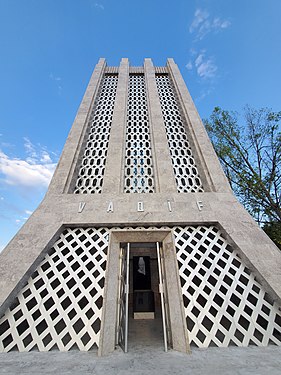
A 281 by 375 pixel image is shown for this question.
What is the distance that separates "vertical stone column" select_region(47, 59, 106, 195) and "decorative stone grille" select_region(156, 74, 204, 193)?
3.69m

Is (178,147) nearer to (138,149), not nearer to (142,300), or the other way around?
(138,149)

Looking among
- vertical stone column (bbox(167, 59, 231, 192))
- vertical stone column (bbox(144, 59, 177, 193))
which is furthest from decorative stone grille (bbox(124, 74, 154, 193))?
vertical stone column (bbox(167, 59, 231, 192))

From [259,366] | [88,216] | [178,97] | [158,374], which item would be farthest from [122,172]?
[178,97]

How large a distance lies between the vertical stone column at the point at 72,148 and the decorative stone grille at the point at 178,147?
145 inches

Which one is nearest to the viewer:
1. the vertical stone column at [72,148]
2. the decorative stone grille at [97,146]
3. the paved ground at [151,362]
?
the paved ground at [151,362]

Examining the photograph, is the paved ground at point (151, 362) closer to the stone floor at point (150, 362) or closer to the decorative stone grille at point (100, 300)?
the stone floor at point (150, 362)

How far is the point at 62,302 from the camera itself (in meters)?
3.38

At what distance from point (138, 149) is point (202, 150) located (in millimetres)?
2551

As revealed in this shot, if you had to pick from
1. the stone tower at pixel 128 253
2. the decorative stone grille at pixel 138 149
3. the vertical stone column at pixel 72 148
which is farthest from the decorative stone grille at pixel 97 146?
the decorative stone grille at pixel 138 149

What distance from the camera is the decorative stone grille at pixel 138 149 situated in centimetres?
585

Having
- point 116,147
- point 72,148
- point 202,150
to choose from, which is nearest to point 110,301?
point 116,147

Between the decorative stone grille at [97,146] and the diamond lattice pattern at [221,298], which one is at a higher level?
the decorative stone grille at [97,146]

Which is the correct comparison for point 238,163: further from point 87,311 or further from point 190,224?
point 87,311

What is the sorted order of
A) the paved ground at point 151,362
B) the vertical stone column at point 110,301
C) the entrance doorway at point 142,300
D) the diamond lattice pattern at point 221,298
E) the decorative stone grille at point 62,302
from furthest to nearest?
the entrance doorway at point 142,300 < the diamond lattice pattern at point 221,298 < the decorative stone grille at point 62,302 < the vertical stone column at point 110,301 < the paved ground at point 151,362
